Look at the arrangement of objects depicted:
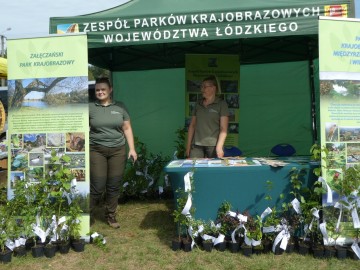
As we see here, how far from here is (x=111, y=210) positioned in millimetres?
4316

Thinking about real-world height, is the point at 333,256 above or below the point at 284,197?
below

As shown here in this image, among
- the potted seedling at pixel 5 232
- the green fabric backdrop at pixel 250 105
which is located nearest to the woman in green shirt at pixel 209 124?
the potted seedling at pixel 5 232

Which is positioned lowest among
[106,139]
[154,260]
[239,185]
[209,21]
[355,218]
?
[154,260]

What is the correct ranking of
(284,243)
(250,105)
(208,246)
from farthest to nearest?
(250,105), (208,246), (284,243)

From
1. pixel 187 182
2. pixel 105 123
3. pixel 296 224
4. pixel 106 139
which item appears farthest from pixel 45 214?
pixel 296 224

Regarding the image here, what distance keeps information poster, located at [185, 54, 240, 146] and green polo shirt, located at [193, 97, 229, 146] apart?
158cm

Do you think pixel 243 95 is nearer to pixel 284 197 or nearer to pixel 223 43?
pixel 223 43

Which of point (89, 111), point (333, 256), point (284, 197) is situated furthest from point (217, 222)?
point (89, 111)

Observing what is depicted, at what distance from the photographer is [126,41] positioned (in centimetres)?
392

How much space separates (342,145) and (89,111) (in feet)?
8.09

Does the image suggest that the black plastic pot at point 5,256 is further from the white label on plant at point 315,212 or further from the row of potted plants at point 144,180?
the white label on plant at point 315,212

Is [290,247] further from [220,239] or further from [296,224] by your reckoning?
[220,239]

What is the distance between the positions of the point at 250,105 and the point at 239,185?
308 centimetres

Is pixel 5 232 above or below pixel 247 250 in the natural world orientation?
above
